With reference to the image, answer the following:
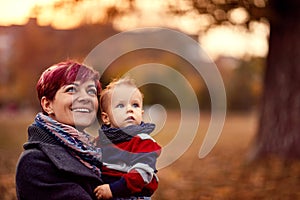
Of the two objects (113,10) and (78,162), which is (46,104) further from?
(113,10)

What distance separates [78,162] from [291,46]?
911 cm

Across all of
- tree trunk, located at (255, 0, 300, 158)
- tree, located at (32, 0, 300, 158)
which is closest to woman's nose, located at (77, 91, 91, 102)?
→ tree, located at (32, 0, 300, 158)

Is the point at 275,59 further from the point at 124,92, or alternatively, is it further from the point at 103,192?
the point at 103,192

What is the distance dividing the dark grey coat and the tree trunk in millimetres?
8854

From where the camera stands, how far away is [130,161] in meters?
2.85

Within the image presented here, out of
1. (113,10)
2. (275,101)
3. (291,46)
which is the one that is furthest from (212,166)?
(113,10)

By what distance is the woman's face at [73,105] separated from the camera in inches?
112

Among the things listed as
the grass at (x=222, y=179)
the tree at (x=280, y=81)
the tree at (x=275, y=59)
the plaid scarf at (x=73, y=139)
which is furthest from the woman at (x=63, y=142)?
the tree at (x=280, y=81)

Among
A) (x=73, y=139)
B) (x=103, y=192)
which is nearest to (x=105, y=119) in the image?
(x=73, y=139)

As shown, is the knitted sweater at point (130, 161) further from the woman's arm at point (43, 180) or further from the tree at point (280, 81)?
the tree at point (280, 81)

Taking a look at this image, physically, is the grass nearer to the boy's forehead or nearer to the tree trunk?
the tree trunk

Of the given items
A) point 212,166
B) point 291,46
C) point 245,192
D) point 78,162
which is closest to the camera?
point 78,162

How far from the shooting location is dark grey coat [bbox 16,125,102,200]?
273 cm

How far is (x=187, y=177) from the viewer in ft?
35.7
